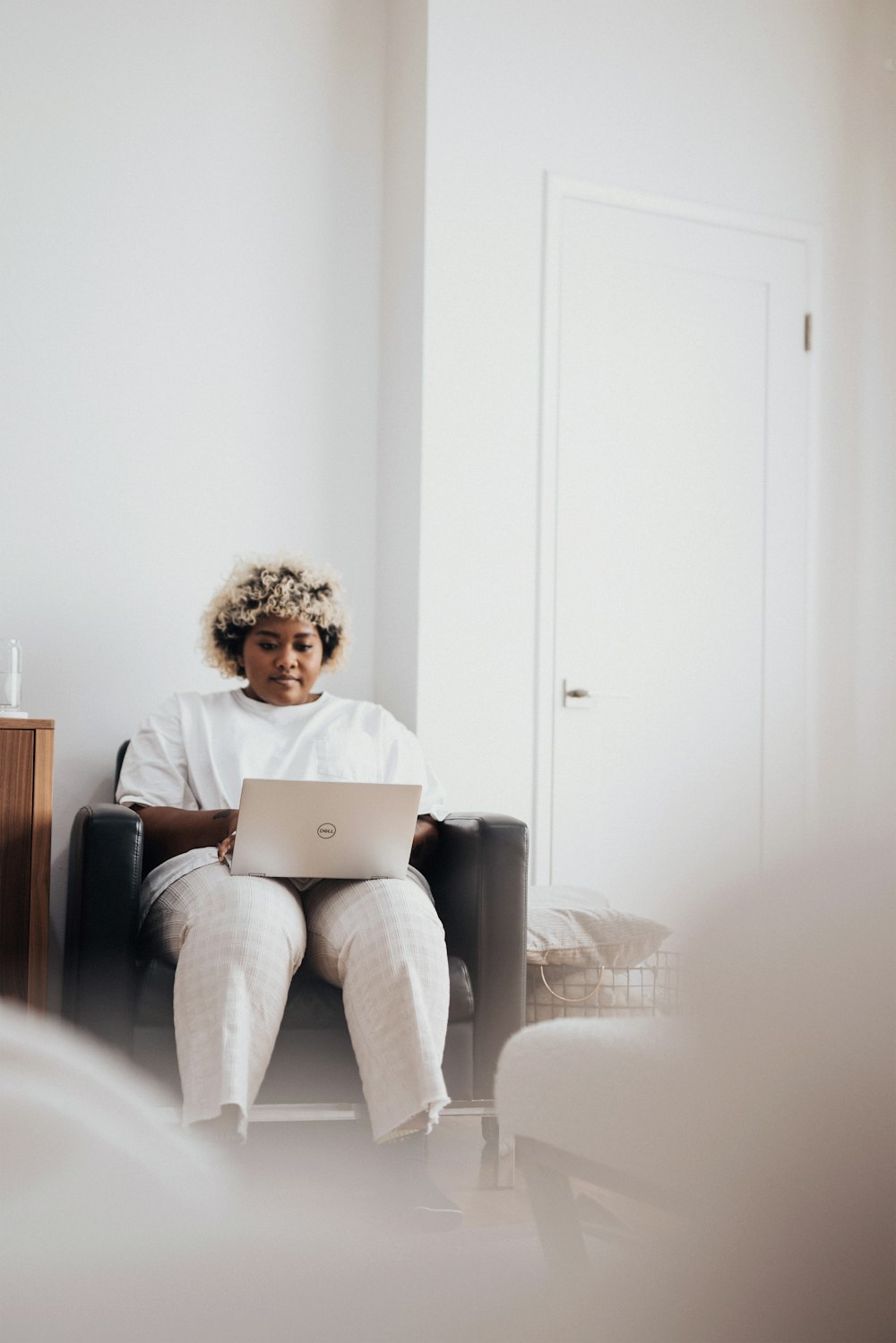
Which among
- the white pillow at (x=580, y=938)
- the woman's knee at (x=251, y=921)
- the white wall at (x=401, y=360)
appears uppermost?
the white wall at (x=401, y=360)

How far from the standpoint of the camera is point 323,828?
194 centimetres

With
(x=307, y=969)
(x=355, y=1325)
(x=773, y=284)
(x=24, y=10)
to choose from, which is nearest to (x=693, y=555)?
(x=773, y=284)

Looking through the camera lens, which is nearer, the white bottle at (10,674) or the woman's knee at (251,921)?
the woman's knee at (251,921)

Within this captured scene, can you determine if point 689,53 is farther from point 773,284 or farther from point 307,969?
point 307,969

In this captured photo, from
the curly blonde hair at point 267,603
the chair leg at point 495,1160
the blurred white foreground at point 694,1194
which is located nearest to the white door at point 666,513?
the curly blonde hair at point 267,603

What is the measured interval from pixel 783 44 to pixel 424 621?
82.4 inches

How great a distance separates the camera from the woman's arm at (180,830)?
7.20 ft

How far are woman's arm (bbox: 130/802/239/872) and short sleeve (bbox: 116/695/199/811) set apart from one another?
0.24 ft

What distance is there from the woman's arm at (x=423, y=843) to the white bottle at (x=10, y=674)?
0.84 meters

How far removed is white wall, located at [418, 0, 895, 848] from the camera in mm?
2988

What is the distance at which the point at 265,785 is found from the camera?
74.4 inches

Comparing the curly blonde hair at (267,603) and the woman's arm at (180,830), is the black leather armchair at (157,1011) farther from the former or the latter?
the curly blonde hair at (267,603)

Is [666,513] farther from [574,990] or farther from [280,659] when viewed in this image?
[574,990]

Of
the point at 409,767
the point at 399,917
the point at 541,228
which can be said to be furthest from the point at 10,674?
the point at 541,228
